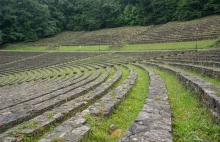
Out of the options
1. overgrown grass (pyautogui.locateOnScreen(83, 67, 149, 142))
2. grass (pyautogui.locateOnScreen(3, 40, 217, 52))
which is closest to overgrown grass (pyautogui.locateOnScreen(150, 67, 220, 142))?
overgrown grass (pyautogui.locateOnScreen(83, 67, 149, 142))

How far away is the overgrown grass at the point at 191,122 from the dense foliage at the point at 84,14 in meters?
44.9

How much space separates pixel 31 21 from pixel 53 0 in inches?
560

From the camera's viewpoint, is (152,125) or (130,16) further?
(130,16)

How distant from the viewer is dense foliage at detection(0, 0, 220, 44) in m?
47.2

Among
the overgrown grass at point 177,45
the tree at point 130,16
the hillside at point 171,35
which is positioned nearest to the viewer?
the overgrown grass at point 177,45

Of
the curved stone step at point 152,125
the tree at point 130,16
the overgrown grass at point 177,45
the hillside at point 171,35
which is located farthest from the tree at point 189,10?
the curved stone step at point 152,125

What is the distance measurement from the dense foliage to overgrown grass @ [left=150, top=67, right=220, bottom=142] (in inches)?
1769

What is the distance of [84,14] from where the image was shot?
203 feet

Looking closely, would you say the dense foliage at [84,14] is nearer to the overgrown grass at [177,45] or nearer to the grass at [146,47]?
the grass at [146,47]

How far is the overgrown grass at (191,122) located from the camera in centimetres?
333

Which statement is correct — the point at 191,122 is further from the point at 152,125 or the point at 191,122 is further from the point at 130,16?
the point at 130,16

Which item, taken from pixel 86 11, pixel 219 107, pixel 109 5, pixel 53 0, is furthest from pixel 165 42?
pixel 53 0

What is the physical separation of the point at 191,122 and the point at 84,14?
6160cm

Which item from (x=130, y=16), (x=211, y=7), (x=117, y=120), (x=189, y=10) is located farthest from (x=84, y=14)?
(x=117, y=120)
